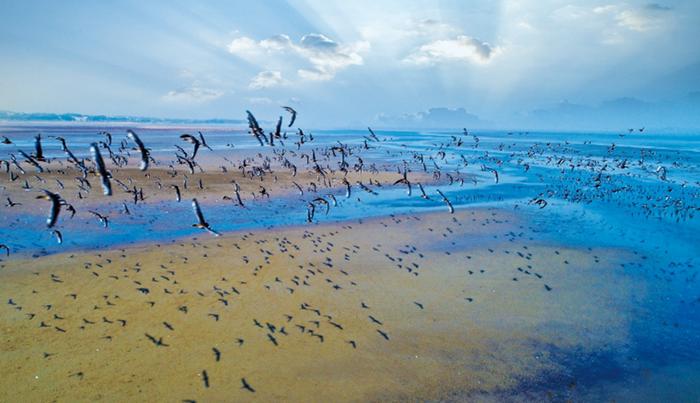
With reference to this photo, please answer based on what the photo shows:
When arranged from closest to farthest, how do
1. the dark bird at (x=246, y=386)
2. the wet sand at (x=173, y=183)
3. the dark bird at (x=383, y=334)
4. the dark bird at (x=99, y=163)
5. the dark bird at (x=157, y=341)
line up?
the dark bird at (x=99, y=163), the dark bird at (x=246, y=386), the dark bird at (x=157, y=341), the dark bird at (x=383, y=334), the wet sand at (x=173, y=183)

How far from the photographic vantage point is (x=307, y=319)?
15.3 m

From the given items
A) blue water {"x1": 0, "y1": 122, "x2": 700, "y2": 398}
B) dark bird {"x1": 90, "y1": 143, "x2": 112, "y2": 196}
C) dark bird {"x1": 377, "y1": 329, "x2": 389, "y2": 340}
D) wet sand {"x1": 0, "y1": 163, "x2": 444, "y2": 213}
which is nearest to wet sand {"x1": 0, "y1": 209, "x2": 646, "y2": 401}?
dark bird {"x1": 377, "y1": 329, "x2": 389, "y2": 340}

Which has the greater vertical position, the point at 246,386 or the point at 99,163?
the point at 99,163

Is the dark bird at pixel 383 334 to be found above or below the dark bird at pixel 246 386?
above

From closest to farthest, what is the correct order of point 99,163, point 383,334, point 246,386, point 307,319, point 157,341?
point 99,163 → point 246,386 → point 157,341 → point 383,334 → point 307,319

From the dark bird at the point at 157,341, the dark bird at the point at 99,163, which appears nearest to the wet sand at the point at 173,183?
the dark bird at the point at 157,341

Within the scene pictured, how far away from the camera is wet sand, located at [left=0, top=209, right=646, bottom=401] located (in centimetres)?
1187

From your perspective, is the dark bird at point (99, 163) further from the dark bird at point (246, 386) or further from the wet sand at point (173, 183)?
the wet sand at point (173, 183)

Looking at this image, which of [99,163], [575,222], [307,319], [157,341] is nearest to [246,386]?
[307,319]

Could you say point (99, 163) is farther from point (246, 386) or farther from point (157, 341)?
point (157, 341)

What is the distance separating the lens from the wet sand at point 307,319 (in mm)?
11867

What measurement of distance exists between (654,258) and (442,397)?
19.1 metres

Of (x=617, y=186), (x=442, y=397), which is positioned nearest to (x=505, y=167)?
(x=617, y=186)

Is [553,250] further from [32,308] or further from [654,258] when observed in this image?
[32,308]
